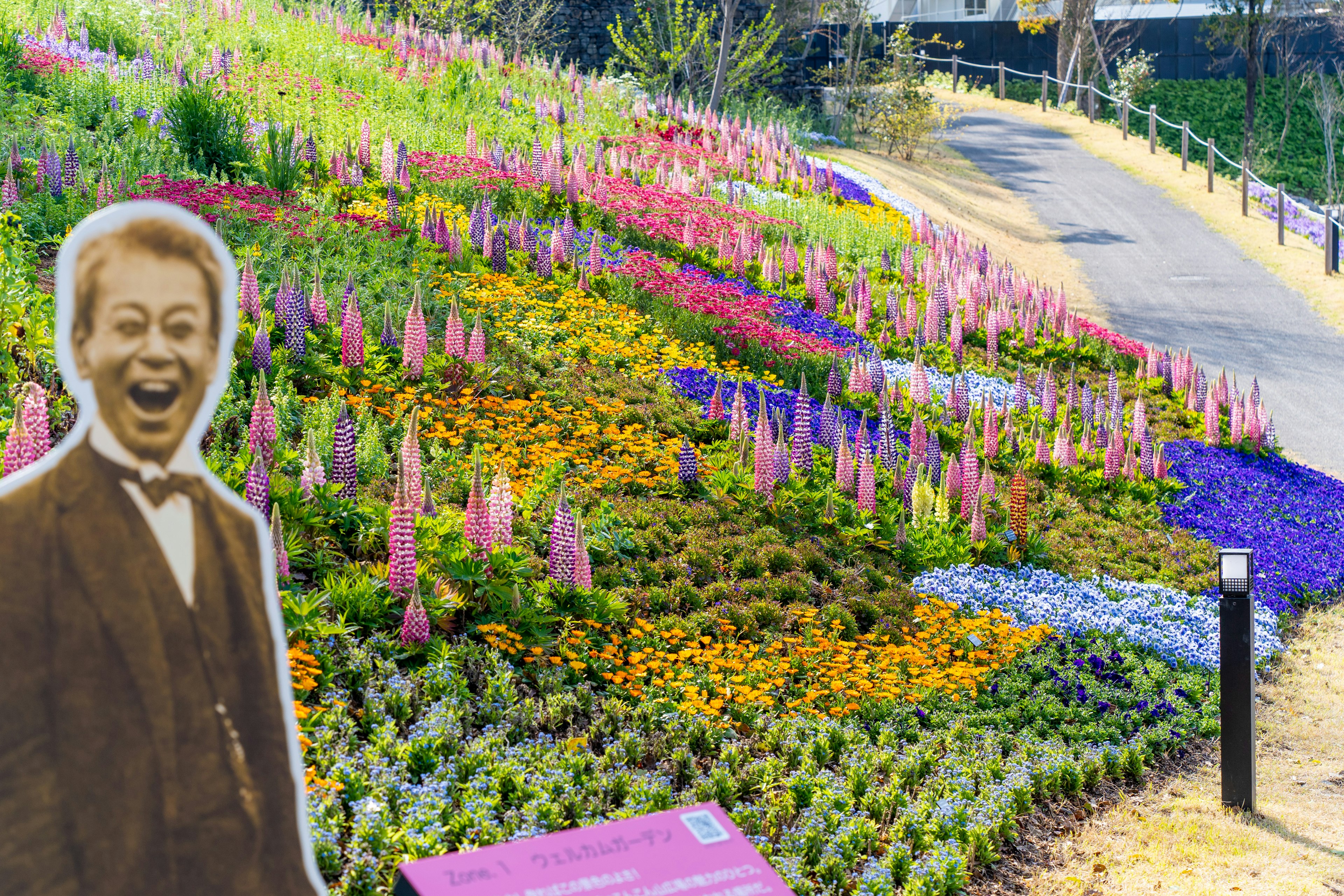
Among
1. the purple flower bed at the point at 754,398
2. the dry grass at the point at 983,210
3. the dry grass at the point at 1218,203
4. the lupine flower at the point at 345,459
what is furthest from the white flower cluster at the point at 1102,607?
the dry grass at the point at 1218,203

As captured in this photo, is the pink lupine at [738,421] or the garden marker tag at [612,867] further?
the pink lupine at [738,421]

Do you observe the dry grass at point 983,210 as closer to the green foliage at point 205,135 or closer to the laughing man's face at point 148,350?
the green foliage at point 205,135

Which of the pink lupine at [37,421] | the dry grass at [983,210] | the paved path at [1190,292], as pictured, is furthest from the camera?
the dry grass at [983,210]

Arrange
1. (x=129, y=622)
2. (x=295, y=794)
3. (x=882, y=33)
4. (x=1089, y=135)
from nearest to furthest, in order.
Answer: (x=129, y=622), (x=295, y=794), (x=1089, y=135), (x=882, y=33)

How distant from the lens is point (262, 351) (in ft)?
25.6

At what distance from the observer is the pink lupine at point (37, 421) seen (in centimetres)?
518

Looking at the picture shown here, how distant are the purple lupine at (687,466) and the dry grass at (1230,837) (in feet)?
11.4

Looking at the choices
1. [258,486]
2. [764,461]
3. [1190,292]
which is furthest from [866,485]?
[1190,292]

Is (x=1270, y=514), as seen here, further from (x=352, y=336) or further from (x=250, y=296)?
(x=250, y=296)

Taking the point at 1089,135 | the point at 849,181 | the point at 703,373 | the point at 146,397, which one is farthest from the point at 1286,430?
the point at 1089,135

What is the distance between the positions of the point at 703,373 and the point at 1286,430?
25.1ft

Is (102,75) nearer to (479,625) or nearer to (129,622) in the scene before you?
(479,625)

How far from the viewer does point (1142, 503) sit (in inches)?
416

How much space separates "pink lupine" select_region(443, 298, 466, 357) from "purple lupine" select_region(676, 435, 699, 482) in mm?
1865
